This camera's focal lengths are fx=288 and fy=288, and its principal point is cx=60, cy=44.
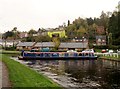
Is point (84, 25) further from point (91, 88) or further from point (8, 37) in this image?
point (91, 88)

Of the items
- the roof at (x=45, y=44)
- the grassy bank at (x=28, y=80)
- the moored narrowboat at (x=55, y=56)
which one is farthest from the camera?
the roof at (x=45, y=44)

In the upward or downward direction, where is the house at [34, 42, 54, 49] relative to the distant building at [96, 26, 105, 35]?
downward

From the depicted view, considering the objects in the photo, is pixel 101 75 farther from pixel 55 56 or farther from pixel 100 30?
pixel 100 30

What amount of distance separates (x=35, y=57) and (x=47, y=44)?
51.7 metres

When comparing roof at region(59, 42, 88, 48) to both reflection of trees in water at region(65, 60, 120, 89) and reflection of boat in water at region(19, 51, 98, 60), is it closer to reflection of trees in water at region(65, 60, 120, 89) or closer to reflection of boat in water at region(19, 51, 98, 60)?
reflection of boat in water at region(19, 51, 98, 60)

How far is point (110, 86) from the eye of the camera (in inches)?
1021

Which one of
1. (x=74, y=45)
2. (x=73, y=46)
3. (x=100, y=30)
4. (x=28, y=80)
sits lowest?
(x=28, y=80)

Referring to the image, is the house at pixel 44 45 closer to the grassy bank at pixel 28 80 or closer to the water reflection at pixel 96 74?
the water reflection at pixel 96 74

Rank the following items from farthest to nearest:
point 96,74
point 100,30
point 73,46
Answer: point 100,30
point 73,46
point 96,74

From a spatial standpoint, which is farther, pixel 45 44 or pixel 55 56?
pixel 45 44

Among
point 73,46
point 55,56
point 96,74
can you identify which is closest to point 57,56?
point 55,56

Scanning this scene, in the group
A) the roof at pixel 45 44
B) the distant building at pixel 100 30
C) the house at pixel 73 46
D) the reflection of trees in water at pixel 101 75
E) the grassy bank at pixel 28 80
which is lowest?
the reflection of trees in water at pixel 101 75

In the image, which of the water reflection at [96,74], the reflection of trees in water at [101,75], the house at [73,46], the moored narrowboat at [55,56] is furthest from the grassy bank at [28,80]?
the house at [73,46]

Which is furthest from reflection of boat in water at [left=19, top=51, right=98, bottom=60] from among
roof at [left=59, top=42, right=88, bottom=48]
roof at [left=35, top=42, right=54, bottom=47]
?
roof at [left=35, top=42, right=54, bottom=47]
